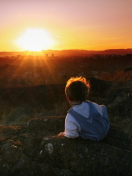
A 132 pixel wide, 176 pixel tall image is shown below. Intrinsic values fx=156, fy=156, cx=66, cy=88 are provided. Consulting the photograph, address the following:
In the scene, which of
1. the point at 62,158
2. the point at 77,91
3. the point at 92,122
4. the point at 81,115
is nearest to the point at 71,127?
the point at 81,115

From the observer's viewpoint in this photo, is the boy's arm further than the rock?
Yes

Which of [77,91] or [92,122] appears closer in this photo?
[77,91]

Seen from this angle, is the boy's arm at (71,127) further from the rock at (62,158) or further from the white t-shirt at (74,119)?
the rock at (62,158)

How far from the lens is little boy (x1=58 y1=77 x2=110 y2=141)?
2.54 metres

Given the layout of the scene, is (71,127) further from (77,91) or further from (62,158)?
(77,91)

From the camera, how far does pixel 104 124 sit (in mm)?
2797

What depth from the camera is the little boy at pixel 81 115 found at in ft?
8.35

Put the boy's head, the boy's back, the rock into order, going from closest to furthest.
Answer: the rock < the boy's head < the boy's back

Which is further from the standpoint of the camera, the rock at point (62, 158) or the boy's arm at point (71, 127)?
the boy's arm at point (71, 127)

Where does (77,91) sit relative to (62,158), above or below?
above

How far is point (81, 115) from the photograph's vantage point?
2.62 m

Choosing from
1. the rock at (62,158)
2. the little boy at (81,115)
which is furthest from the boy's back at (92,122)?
the rock at (62,158)

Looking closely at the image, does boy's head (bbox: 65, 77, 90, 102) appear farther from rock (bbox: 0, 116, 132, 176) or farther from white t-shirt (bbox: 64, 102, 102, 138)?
rock (bbox: 0, 116, 132, 176)

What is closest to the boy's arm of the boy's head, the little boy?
the little boy
